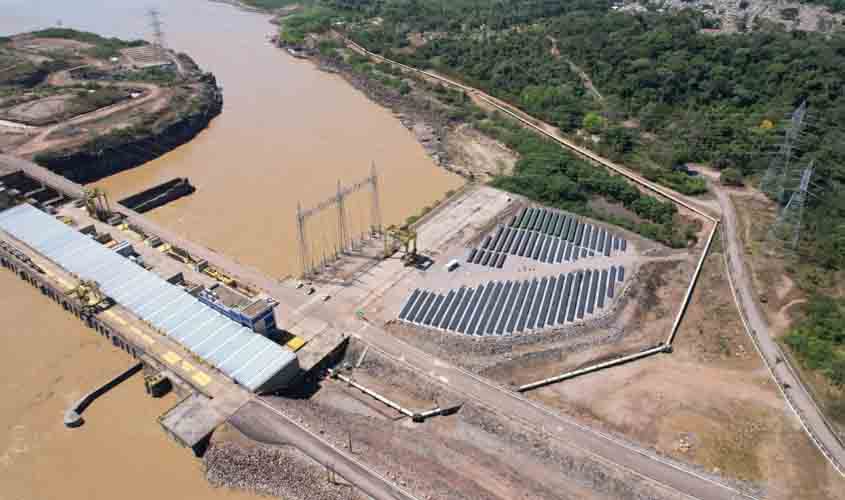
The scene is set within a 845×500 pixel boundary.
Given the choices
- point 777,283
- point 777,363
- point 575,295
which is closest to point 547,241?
point 575,295

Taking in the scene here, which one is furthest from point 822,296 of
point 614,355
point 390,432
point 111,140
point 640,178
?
point 111,140

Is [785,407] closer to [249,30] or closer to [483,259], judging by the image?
[483,259]

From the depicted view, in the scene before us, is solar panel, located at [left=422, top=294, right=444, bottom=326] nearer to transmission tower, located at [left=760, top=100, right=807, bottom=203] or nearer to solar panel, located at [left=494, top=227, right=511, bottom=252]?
solar panel, located at [left=494, top=227, right=511, bottom=252]

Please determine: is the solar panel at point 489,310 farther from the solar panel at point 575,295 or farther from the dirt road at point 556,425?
the solar panel at point 575,295

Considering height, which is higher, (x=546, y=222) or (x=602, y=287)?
(x=546, y=222)

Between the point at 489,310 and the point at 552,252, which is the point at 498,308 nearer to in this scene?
the point at 489,310

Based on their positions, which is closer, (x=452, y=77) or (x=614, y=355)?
(x=614, y=355)

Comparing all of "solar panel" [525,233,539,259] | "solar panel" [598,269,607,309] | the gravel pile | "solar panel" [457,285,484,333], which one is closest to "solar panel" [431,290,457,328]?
"solar panel" [457,285,484,333]
